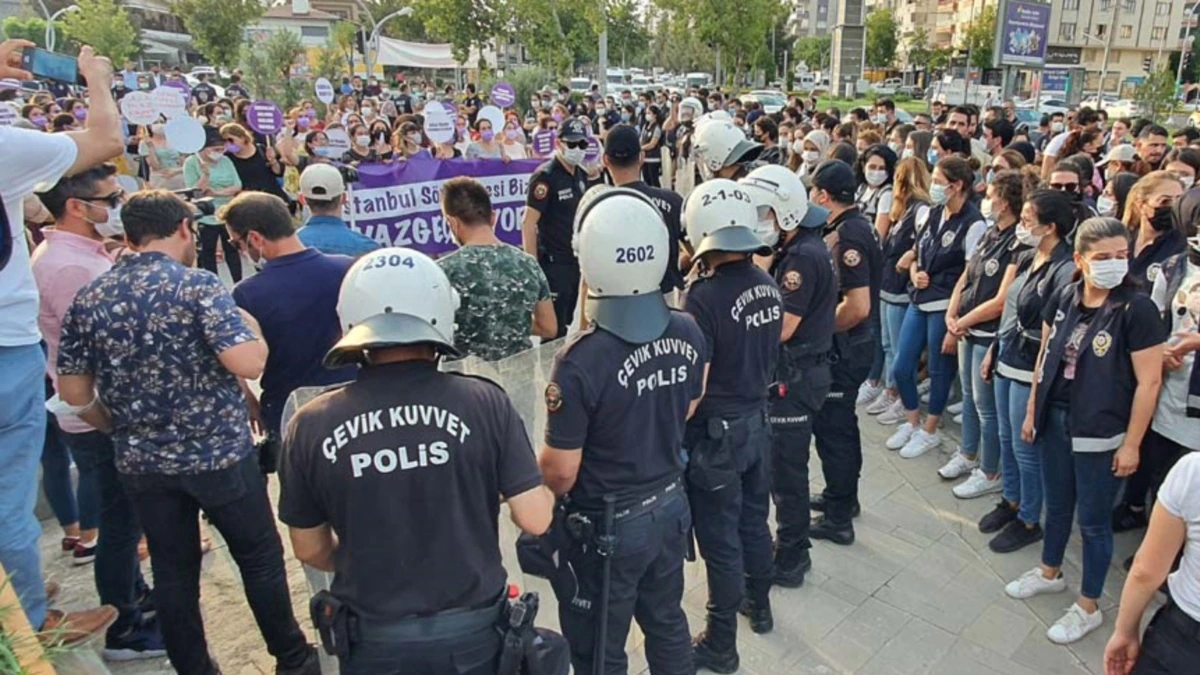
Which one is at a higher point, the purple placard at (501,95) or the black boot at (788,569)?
the purple placard at (501,95)

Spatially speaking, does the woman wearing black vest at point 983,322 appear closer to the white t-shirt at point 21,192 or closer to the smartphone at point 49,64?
the white t-shirt at point 21,192

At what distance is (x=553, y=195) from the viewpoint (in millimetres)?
6016

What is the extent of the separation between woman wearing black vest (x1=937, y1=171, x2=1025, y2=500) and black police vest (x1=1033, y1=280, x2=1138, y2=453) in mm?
1131

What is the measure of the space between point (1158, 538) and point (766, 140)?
824 cm

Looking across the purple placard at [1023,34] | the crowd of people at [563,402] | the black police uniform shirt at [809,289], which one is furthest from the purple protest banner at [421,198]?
the purple placard at [1023,34]

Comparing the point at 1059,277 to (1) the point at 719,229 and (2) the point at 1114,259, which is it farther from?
(1) the point at 719,229

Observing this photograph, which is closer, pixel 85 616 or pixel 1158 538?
pixel 1158 538

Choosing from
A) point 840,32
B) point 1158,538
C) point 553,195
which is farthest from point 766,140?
point 840,32

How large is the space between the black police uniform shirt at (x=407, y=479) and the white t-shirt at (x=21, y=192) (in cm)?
136

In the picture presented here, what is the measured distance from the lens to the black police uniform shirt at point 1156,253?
4.31 metres

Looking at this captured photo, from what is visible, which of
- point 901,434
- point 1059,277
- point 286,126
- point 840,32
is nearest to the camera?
point 1059,277

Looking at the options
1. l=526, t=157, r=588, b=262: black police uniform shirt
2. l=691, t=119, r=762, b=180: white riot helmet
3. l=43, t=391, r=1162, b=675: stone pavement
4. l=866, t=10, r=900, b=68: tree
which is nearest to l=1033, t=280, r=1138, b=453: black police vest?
l=43, t=391, r=1162, b=675: stone pavement

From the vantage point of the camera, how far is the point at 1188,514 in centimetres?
225

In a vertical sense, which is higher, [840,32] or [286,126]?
[840,32]
